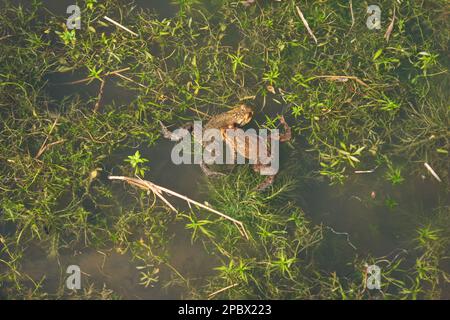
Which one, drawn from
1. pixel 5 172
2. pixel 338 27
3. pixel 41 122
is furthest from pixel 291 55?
pixel 5 172

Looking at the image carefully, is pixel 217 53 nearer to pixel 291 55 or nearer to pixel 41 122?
pixel 291 55

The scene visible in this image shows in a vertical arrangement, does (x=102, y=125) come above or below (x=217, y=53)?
below

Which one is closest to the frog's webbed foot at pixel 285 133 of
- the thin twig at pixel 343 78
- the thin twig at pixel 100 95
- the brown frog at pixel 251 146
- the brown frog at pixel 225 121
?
the brown frog at pixel 251 146

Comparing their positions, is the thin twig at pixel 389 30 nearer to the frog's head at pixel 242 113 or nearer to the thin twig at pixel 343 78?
the thin twig at pixel 343 78

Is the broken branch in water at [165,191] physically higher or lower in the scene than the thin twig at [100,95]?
lower

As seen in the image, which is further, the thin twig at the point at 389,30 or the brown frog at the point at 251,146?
the thin twig at the point at 389,30
